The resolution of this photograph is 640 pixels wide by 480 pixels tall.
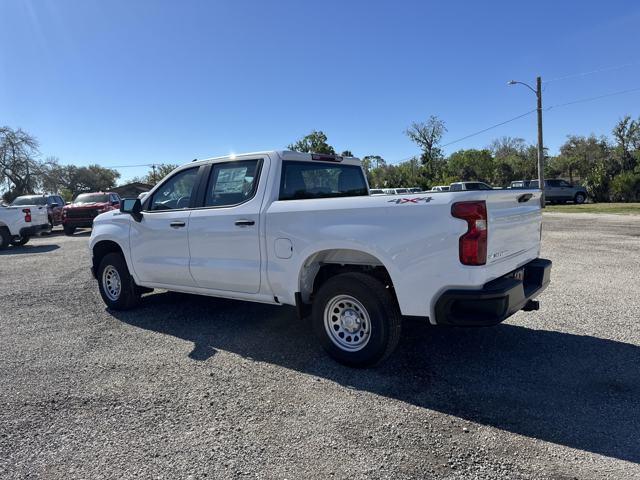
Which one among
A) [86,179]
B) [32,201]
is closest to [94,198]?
[32,201]

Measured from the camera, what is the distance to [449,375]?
3.76 meters

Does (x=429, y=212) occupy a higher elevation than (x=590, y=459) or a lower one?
higher

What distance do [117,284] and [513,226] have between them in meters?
5.05

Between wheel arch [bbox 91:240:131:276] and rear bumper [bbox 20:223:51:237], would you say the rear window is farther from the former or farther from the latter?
rear bumper [bbox 20:223:51:237]

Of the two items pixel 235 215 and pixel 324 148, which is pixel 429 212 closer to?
pixel 235 215

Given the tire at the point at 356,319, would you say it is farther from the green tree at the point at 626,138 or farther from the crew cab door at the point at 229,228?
the green tree at the point at 626,138

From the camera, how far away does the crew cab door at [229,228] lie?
4.34 metres

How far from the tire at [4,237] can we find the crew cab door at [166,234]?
12.6m

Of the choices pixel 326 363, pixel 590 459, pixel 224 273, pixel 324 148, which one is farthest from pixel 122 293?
pixel 324 148

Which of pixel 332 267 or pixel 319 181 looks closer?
pixel 332 267

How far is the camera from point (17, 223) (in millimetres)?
15094

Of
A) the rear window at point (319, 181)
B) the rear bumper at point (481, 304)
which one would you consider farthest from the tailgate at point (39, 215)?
the rear bumper at point (481, 304)

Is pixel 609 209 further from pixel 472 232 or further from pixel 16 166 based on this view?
pixel 16 166

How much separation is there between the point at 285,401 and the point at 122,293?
138 inches
